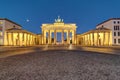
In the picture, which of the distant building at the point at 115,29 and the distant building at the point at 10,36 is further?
the distant building at the point at 115,29

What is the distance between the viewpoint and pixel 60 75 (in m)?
11.1

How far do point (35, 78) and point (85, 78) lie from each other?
135 inches

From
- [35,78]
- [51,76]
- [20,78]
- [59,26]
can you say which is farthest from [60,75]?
[59,26]

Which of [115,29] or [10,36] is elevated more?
[115,29]

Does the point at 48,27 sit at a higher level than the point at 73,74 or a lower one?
higher

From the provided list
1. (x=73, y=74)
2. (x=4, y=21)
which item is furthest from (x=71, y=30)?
(x=73, y=74)

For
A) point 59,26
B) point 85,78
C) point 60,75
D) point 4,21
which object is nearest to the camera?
point 85,78

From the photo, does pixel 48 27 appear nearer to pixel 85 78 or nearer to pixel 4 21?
pixel 4 21

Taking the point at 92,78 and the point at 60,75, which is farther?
the point at 60,75

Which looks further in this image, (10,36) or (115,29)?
(115,29)

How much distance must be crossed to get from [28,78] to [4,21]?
67.4 meters

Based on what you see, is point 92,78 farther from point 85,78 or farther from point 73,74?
point 73,74

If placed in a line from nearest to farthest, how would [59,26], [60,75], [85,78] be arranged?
[85,78]
[60,75]
[59,26]

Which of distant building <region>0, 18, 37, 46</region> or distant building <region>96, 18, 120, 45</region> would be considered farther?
distant building <region>96, 18, 120, 45</region>
